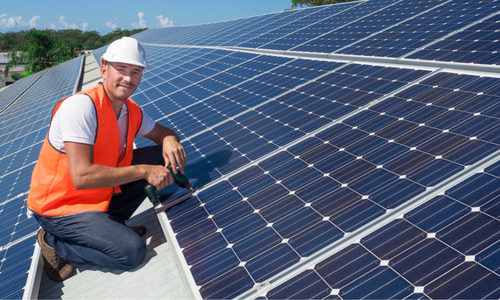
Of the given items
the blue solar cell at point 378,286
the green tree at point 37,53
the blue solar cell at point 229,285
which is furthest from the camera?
the green tree at point 37,53

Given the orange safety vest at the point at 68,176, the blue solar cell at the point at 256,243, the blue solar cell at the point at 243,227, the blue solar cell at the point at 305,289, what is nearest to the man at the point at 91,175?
the orange safety vest at the point at 68,176

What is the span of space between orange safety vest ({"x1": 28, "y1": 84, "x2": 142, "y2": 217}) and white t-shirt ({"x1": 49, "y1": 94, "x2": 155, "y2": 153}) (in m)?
0.11

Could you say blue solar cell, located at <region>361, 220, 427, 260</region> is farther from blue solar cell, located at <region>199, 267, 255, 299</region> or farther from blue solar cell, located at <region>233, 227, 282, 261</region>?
blue solar cell, located at <region>199, 267, 255, 299</region>

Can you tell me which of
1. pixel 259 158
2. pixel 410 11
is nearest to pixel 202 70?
pixel 410 11

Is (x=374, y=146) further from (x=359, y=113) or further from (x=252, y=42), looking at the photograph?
(x=252, y=42)

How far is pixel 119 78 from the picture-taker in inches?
202

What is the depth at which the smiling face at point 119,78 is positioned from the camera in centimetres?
513

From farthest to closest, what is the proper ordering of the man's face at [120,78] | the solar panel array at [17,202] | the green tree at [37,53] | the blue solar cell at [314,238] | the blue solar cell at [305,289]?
the green tree at [37,53], the man's face at [120,78], the solar panel array at [17,202], the blue solar cell at [314,238], the blue solar cell at [305,289]

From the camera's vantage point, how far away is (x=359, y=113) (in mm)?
5648

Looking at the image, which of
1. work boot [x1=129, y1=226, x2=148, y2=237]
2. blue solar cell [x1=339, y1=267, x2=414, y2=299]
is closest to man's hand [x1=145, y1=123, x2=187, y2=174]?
work boot [x1=129, y1=226, x2=148, y2=237]

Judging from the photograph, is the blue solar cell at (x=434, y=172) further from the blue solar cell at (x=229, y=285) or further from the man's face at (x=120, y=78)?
the man's face at (x=120, y=78)

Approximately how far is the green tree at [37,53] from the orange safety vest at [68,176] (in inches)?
2127

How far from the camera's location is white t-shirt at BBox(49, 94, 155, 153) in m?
4.58

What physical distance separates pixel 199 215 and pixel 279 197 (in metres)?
1.07
